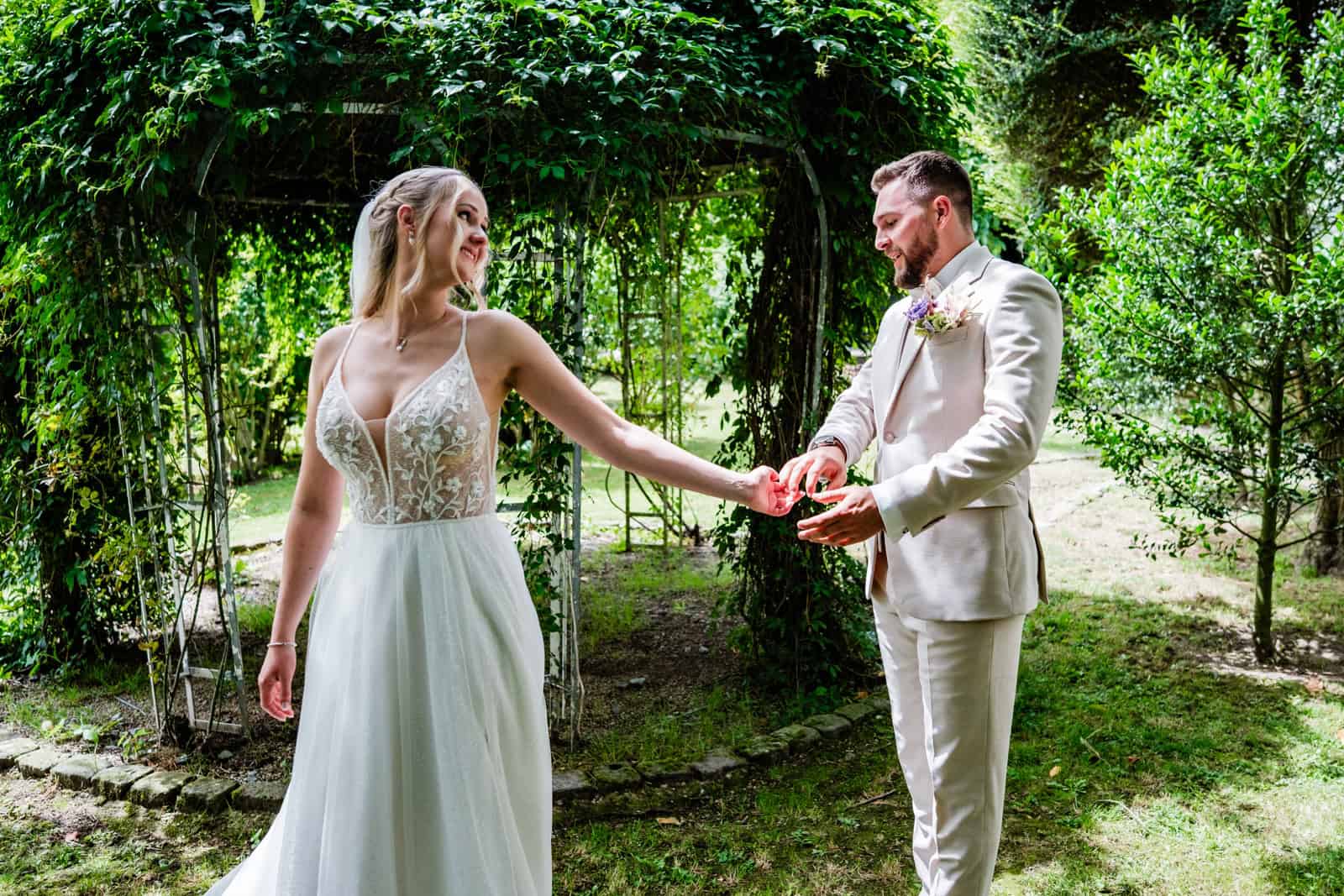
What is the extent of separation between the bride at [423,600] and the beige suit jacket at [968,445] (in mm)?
734

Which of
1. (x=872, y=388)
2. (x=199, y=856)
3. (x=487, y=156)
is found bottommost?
(x=199, y=856)

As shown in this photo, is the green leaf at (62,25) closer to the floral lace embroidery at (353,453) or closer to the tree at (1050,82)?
the floral lace embroidery at (353,453)

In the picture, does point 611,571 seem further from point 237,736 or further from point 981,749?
point 981,749

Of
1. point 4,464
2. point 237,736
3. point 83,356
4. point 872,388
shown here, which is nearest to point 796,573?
point 872,388

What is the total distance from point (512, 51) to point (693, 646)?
3.70 meters

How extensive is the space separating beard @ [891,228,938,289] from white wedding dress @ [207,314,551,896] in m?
1.26

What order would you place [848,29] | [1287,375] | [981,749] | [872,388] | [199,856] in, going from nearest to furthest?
[981,749] → [872,388] → [199,856] → [848,29] → [1287,375]

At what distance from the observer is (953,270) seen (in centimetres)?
281

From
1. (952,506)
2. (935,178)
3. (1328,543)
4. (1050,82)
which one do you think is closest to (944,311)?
(935,178)

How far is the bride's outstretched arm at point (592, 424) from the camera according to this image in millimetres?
2516

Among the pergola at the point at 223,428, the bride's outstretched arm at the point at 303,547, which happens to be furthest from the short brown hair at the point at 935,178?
the pergola at the point at 223,428

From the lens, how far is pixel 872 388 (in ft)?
9.96

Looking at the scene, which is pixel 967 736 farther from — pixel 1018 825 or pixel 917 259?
pixel 1018 825

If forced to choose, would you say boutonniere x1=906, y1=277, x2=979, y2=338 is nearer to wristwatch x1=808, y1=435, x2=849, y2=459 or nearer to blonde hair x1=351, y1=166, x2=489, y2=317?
wristwatch x1=808, y1=435, x2=849, y2=459
